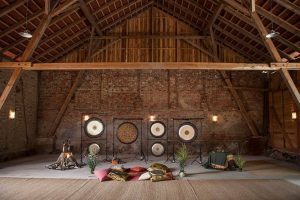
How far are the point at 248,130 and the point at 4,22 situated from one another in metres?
12.3

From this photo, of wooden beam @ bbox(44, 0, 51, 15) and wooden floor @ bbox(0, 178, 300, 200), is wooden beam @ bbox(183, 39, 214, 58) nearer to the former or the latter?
wooden beam @ bbox(44, 0, 51, 15)

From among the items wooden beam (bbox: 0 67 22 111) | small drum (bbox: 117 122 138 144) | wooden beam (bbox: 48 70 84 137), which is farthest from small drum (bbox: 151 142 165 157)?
wooden beam (bbox: 0 67 22 111)

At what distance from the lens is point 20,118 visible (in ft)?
41.8

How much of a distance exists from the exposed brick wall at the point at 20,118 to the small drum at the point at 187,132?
7.68 metres

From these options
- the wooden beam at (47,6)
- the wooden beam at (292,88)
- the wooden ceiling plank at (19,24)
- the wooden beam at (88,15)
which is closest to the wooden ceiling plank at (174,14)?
the wooden beam at (88,15)

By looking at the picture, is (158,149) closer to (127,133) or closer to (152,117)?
(152,117)

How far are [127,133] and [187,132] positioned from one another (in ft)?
10.4

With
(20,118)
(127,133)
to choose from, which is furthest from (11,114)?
(127,133)

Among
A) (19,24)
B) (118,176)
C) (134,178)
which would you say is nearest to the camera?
(118,176)

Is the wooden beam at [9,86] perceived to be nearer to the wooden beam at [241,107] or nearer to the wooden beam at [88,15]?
the wooden beam at [88,15]

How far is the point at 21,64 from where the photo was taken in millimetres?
8836

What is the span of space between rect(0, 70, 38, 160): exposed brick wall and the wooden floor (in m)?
4.09

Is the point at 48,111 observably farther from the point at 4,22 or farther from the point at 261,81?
the point at 261,81

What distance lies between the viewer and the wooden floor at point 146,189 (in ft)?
20.6
